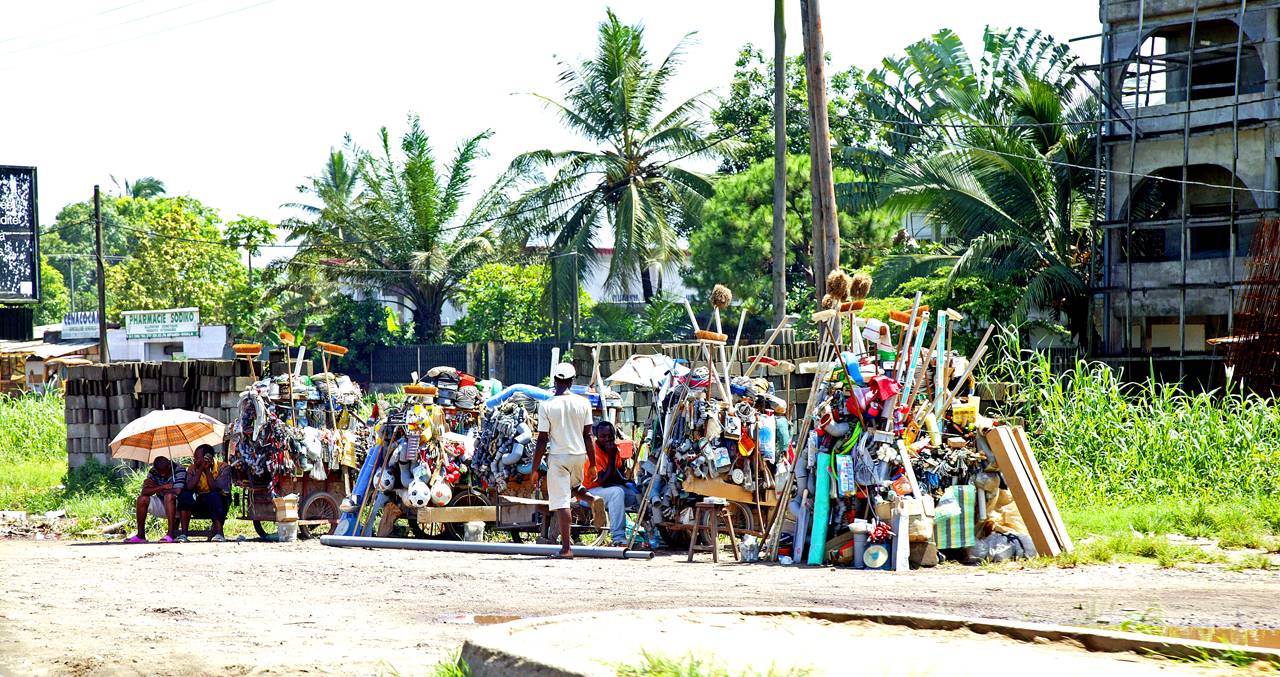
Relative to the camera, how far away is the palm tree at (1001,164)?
26.2 metres

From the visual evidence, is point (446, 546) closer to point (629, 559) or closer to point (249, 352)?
point (629, 559)

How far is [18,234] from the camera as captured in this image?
2925cm

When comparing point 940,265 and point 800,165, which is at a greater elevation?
point 800,165

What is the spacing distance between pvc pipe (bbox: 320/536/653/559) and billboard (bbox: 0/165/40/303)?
695 inches

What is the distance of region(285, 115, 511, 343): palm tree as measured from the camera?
4088cm

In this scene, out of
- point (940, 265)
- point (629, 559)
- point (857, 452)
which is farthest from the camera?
point (940, 265)

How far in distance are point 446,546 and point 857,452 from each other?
4.53m

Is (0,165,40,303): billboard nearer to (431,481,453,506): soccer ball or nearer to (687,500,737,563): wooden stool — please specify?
(431,481,453,506): soccer ball

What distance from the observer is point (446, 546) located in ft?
46.2

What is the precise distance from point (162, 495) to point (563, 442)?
17.6 feet

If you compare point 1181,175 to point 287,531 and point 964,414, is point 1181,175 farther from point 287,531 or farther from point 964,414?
point 287,531

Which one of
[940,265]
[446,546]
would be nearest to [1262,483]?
[446,546]

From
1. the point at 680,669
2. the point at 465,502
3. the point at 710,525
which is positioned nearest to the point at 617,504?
the point at 710,525

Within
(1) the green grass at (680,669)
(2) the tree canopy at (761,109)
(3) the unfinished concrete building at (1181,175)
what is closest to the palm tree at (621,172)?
(2) the tree canopy at (761,109)
